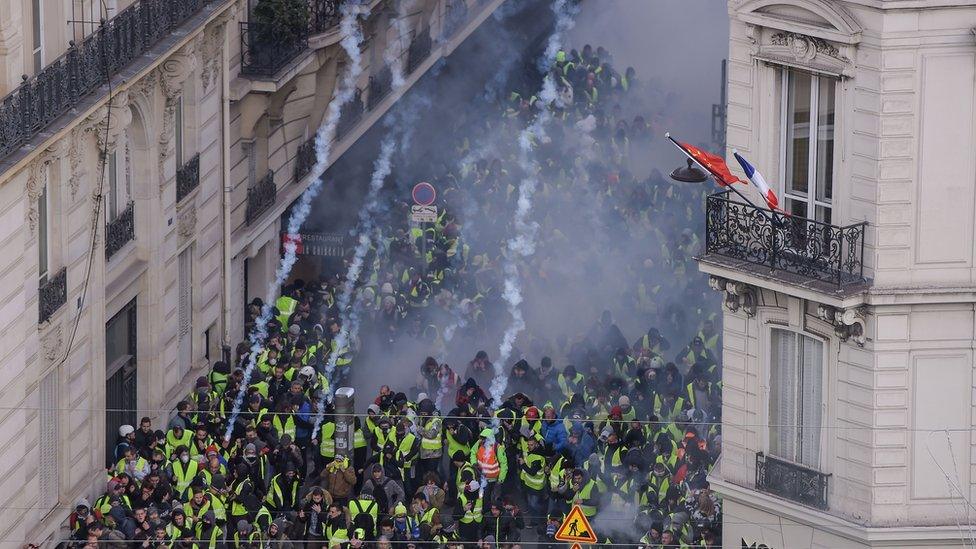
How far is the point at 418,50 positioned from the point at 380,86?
219 centimetres

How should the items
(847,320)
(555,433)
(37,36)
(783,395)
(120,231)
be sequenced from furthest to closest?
(120,231)
(555,433)
(37,36)
(783,395)
(847,320)

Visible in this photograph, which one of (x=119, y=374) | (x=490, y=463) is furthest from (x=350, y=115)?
(x=490, y=463)

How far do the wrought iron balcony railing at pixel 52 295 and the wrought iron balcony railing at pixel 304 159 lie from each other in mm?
12628

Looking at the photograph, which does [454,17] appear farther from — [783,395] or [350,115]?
[783,395]

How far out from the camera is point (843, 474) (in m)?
39.8

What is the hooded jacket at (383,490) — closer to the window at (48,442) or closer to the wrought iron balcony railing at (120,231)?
the window at (48,442)

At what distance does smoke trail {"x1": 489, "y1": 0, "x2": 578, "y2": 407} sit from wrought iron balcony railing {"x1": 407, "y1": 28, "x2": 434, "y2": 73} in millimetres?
Answer: 2637

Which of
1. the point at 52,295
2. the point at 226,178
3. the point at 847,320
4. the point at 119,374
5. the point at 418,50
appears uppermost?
the point at 418,50

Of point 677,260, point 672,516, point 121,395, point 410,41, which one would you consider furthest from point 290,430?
point 410,41

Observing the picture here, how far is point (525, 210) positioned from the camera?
190ft

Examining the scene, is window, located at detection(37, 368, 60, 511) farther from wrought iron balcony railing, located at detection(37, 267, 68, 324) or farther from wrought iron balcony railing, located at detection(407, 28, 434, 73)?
wrought iron balcony railing, located at detection(407, 28, 434, 73)

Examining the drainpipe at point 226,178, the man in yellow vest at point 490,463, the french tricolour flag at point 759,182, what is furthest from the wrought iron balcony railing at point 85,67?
the french tricolour flag at point 759,182

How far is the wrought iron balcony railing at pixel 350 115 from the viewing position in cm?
5888

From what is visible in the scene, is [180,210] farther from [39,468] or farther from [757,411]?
[757,411]
